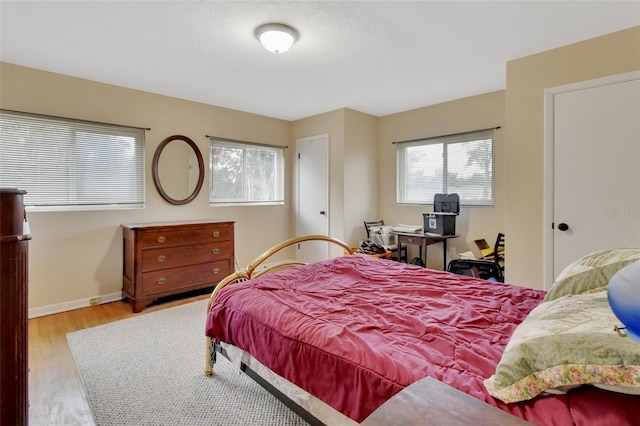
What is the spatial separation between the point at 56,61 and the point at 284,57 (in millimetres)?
2132

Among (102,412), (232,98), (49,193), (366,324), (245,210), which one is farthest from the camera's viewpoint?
(245,210)

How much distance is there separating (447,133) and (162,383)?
13.5 ft

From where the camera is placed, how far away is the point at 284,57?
9.52 feet

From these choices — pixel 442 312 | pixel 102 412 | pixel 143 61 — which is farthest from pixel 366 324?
pixel 143 61

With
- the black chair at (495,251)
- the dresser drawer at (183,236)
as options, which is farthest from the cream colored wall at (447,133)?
the dresser drawer at (183,236)

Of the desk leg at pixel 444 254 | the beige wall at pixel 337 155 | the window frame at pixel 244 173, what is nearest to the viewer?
the beige wall at pixel 337 155

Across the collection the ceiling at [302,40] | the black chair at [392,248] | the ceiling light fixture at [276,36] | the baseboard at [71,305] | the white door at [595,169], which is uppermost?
the ceiling at [302,40]

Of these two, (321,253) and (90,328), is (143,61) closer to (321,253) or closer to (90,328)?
(90,328)

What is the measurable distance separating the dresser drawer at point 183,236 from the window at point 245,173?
73 cm

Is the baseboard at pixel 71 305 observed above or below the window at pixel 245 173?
below

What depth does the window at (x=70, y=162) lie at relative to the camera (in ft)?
9.95

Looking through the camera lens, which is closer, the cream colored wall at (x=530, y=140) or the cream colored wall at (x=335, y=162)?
the cream colored wall at (x=530, y=140)

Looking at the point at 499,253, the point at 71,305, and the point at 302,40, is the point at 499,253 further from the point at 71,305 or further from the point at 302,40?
the point at 71,305

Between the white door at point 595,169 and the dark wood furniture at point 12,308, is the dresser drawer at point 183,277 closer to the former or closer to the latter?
the dark wood furniture at point 12,308
